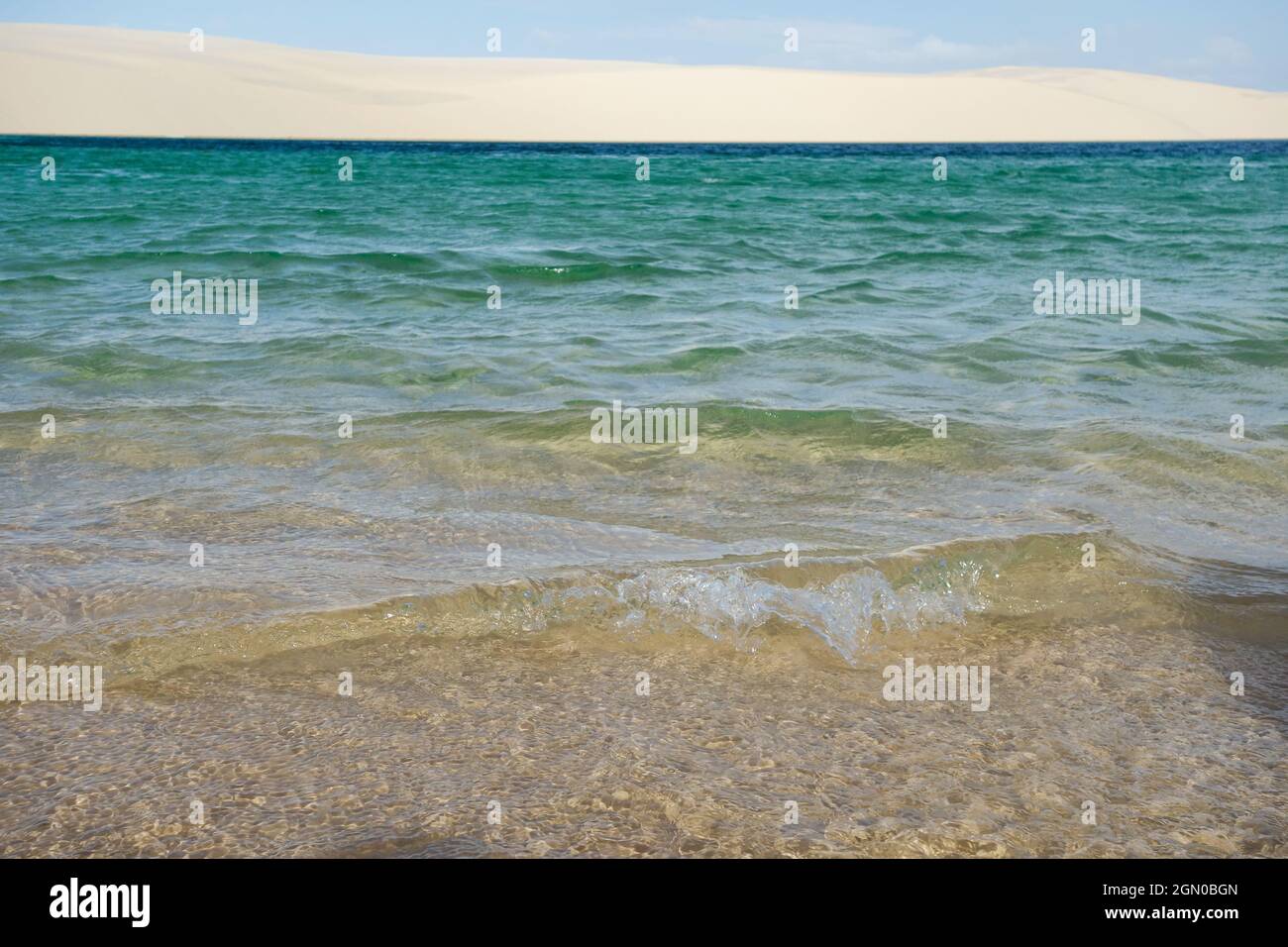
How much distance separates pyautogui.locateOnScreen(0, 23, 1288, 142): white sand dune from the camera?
2554 inches

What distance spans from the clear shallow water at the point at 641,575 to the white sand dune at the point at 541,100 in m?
57.3

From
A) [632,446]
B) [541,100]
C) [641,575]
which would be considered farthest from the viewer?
[541,100]

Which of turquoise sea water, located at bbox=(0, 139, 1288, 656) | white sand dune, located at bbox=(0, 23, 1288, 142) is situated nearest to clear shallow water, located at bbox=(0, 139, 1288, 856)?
turquoise sea water, located at bbox=(0, 139, 1288, 656)

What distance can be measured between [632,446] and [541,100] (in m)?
71.3

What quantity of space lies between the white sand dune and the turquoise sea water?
53.2 m

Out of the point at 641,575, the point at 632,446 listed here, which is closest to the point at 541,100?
the point at 632,446

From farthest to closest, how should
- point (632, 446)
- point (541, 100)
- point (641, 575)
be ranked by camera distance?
point (541, 100)
point (632, 446)
point (641, 575)

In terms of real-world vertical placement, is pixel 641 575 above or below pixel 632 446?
below

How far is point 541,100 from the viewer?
72500 millimetres

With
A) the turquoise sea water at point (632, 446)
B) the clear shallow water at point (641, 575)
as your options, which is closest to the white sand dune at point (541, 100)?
the turquoise sea water at point (632, 446)

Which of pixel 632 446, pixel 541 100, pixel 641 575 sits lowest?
pixel 641 575

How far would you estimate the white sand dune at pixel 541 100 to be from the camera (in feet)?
213

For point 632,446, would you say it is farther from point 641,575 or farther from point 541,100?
point 541,100

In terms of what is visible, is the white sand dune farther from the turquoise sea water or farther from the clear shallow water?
the clear shallow water
